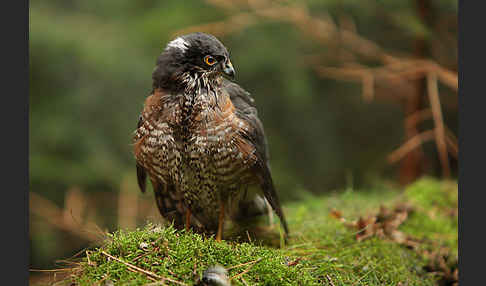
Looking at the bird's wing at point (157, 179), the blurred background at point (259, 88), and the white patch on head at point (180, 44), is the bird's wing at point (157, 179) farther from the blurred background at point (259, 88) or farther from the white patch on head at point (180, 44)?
the blurred background at point (259, 88)

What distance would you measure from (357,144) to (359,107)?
0.57 m

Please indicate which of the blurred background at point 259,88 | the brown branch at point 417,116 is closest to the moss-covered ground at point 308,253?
the blurred background at point 259,88

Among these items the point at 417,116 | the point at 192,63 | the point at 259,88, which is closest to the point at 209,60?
→ the point at 192,63

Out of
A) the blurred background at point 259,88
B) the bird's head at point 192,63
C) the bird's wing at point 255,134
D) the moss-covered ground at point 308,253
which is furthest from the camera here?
the blurred background at point 259,88

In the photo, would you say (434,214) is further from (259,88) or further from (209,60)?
(259,88)

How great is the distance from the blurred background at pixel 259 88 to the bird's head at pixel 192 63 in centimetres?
202

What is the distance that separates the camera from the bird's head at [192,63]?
8.32 feet

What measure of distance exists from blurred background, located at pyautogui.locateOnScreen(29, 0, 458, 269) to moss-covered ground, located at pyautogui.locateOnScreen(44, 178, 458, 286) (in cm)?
69

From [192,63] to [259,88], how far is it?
3.76 m

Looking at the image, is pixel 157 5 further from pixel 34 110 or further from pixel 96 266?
pixel 96 266

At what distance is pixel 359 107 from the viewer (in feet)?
22.3

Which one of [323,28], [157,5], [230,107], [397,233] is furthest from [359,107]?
[230,107]

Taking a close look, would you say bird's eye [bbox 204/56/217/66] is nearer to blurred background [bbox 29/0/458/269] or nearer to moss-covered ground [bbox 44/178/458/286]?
moss-covered ground [bbox 44/178/458/286]

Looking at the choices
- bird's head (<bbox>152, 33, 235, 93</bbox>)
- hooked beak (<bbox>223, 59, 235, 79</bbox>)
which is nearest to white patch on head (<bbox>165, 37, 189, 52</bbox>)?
bird's head (<bbox>152, 33, 235, 93</bbox>)
